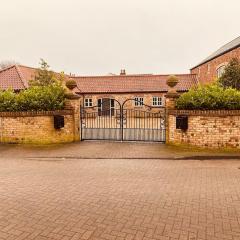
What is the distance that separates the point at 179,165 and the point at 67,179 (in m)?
3.57

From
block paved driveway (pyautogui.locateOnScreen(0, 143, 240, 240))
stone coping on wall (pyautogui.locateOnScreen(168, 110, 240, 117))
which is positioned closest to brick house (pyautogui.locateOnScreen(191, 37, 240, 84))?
stone coping on wall (pyautogui.locateOnScreen(168, 110, 240, 117))

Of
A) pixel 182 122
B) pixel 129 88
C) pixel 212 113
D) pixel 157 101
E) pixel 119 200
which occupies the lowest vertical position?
pixel 119 200

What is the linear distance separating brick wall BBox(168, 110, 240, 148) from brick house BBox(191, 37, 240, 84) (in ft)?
53.0

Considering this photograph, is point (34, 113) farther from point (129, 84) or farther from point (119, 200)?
point (129, 84)

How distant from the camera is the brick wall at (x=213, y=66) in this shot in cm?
2817

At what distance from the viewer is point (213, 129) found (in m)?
10.7

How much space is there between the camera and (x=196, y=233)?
427 centimetres

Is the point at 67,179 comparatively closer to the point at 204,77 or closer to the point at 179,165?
the point at 179,165

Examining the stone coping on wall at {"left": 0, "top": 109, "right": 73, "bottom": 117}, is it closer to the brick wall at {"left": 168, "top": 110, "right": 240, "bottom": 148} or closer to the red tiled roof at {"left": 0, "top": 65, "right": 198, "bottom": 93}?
the brick wall at {"left": 168, "top": 110, "right": 240, "bottom": 148}

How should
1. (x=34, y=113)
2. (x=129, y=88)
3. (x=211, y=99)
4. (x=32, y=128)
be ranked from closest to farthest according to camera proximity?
(x=211, y=99), (x=34, y=113), (x=32, y=128), (x=129, y=88)

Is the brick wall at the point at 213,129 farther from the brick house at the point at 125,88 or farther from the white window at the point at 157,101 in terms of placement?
the white window at the point at 157,101

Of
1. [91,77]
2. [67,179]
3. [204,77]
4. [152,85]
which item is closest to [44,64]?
[91,77]

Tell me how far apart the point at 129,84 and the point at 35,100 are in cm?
2196

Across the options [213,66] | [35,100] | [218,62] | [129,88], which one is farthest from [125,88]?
[35,100]
